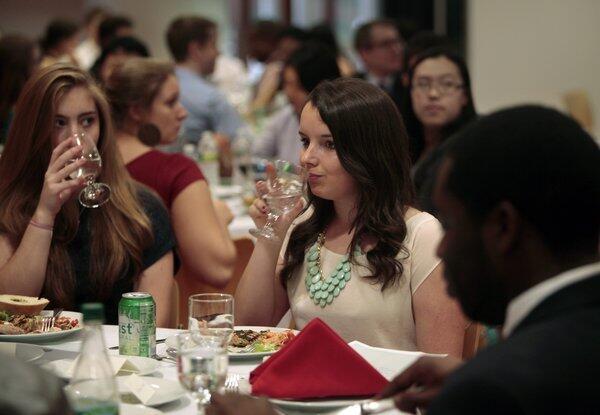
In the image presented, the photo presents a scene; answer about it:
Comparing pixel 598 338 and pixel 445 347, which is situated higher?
pixel 598 338

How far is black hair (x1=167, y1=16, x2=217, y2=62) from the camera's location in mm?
7961

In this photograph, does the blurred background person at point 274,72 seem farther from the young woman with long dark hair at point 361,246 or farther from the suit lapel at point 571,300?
the suit lapel at point 571,300

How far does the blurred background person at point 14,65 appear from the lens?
6.45 meters

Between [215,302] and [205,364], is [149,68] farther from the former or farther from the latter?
[205,364]

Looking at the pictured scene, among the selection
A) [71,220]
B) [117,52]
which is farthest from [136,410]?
[117,52]

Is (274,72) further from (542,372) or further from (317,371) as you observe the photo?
(542,372)

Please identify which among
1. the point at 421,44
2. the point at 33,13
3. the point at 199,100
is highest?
the point at 33,13

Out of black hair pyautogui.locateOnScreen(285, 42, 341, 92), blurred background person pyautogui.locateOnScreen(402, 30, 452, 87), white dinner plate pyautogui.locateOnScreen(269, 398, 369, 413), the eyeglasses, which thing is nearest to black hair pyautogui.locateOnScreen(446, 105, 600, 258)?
white dinner plate pyautogui.locateOnScreen(269, 398, 369, 413)

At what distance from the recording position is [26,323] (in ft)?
8.86

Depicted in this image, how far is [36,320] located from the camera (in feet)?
8.95

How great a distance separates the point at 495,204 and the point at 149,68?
127 inches

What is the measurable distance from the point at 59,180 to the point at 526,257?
187 centimetres

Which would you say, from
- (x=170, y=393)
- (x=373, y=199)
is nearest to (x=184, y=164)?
(x=373, y=199)

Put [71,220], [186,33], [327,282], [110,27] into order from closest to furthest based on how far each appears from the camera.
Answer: [327,282] → [71,220] → [186,33] → [110,27]
